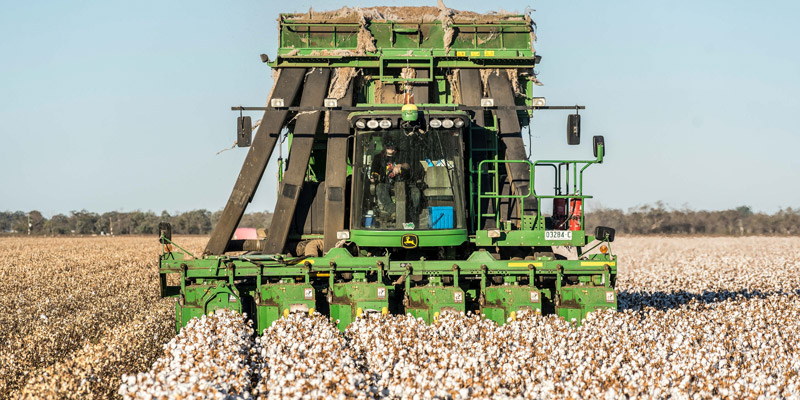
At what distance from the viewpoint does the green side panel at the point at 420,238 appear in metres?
11.1

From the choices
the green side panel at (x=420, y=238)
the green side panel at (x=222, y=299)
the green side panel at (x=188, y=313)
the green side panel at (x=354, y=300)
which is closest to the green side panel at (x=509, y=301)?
the green side panel at (x=420, y=238)

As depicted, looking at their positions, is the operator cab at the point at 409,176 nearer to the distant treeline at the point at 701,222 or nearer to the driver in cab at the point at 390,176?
the driver in cab at the point at 390,176

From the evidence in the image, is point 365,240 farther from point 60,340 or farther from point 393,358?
point 60,340

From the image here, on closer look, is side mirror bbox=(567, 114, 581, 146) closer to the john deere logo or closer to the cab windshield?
the cab windshield

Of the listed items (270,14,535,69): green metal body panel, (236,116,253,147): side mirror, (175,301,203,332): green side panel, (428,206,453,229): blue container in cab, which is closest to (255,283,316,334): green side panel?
(175,301,203,332): green side panel

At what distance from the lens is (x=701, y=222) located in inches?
2665

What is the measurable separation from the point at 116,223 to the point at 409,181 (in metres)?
63.8

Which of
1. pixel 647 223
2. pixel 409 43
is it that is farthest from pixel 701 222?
pixel 409 43

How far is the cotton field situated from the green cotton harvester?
513 mm

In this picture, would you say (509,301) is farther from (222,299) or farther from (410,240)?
(222,299)

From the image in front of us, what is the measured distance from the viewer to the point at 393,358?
8.73m

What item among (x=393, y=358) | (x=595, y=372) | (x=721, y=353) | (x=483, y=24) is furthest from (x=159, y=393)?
(x=483, y=24)

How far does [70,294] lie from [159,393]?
41.0 feet

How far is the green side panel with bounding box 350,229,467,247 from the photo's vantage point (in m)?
11.1
